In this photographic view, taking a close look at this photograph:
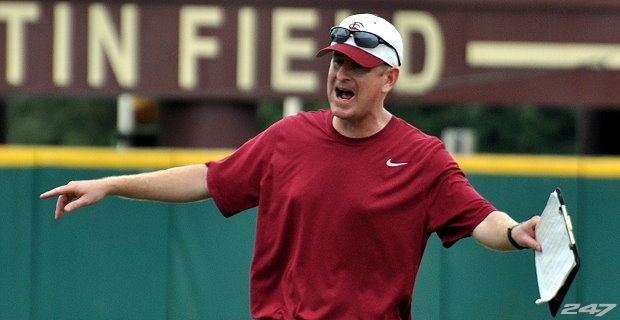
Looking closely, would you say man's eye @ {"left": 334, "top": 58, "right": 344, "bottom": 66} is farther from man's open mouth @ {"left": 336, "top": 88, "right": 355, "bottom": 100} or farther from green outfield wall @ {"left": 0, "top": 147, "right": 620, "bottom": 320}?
green outfield wall @ {"left": 0, "top": 147, "right": 620, "bottom": 320}

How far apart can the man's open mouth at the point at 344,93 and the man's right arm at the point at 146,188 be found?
22.9 inches

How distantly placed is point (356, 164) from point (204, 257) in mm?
3331

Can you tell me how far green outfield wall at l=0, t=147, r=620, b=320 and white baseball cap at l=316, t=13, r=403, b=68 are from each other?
3.10 m

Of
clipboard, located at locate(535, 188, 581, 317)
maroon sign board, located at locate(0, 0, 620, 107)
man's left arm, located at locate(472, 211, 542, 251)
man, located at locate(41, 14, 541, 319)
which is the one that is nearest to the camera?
clipboard, located at locate(535, 188, 581, 317)

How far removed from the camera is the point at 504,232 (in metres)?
5.18

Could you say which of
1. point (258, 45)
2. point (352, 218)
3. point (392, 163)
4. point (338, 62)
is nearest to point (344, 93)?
point (338, 62)

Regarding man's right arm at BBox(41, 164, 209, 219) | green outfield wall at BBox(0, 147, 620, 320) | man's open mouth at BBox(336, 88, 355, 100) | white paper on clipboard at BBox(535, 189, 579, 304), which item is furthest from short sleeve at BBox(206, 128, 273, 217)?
green outfield wall at BBox(0, 147, 620, 320)

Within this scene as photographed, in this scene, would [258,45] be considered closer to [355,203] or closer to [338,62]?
[338,62]

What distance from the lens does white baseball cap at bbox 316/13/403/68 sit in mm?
5312

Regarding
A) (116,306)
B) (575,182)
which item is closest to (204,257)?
(116,306)

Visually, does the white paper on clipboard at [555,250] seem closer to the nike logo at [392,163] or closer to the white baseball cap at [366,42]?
the nike logo at [392,163]

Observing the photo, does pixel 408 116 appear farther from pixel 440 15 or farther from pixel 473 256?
pixel 473 256

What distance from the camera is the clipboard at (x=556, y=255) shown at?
4828 mm

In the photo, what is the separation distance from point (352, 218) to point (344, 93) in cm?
40
